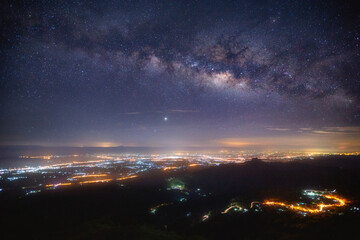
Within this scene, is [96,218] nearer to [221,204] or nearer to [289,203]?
[221,204]

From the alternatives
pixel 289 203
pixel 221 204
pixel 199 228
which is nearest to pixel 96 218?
pixel 199 228

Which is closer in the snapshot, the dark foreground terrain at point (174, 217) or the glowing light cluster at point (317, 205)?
the dark foreground terrain at point (174, 217)

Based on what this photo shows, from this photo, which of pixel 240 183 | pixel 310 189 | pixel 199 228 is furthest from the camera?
pixel 240 183

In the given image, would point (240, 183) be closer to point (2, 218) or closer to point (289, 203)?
point (289, 203)

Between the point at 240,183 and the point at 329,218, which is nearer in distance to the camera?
the point at 329,218

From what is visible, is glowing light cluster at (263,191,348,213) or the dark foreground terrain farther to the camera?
glowing light cluster at (263,191,348,213)

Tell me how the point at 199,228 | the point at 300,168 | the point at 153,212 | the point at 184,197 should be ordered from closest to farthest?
the point at 199,228, the point at 153,212, the point at 184,197, the point at 300,168

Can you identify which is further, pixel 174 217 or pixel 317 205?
pixel 317 205

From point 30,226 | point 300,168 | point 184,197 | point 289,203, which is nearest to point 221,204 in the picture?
point 184,197

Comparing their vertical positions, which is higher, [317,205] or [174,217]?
[174,217]
